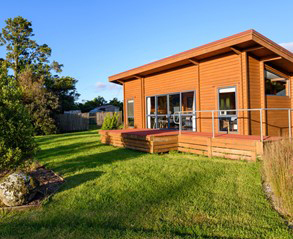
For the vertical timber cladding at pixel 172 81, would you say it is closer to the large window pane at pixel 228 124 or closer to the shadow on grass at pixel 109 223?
the large window pane at pixel 228 124

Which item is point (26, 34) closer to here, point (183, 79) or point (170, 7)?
point (170, 7)

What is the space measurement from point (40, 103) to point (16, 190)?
15609 mm

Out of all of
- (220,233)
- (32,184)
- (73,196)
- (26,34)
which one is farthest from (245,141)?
(26,34)

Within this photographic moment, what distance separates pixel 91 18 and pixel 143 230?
1386 centimetres

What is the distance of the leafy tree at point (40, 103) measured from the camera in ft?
58.5

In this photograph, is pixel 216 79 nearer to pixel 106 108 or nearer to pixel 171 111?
pixel 171 111

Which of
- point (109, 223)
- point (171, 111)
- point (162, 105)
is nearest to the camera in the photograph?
point (109, 223)

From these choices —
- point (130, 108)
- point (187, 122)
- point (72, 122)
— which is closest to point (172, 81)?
point (187, 122)

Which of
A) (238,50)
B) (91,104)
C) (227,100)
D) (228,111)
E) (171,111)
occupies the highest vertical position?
(91,104)

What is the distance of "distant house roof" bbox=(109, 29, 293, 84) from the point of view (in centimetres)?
700

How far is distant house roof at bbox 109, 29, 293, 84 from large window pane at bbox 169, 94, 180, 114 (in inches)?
51.9

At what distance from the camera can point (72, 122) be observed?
840 inches

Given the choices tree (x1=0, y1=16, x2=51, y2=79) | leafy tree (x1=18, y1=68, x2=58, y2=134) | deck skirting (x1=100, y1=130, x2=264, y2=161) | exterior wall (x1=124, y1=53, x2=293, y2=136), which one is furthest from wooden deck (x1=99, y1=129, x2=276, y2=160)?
tree (x1=0, y1=16, x2=51, y2=79)

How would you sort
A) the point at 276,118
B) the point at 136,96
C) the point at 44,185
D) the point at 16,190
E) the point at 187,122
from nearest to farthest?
the point at 16,190 < the point at 44,185 < the point at 276,118 < the point at 187,122 < the point at 136,96
